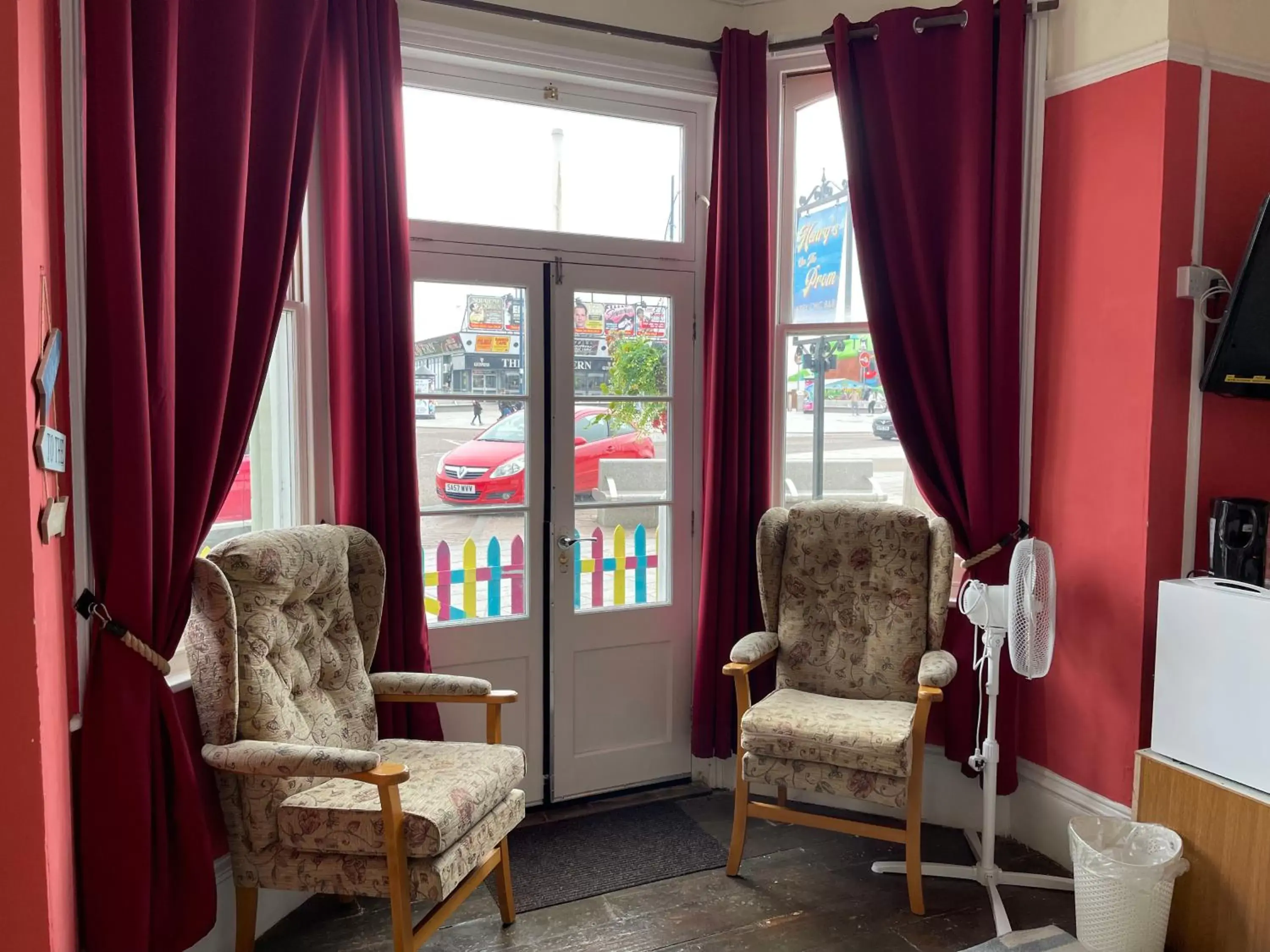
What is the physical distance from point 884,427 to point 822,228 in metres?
0.75

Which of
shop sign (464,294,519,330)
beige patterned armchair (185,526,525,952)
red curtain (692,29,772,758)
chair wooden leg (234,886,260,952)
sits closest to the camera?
beige patterned armchair (185,526,525,952)

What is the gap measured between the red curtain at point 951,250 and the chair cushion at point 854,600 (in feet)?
0.61

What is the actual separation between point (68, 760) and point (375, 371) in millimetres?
1269

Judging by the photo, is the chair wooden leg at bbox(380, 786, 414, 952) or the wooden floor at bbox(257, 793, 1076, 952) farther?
the wooden floor at bbox(257, 793, 1076, 952)

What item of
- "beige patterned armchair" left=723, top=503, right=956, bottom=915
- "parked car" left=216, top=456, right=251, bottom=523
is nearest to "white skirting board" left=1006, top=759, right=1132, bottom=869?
"beige patterned armchair" left=723, top=503, right=956, bottom=915

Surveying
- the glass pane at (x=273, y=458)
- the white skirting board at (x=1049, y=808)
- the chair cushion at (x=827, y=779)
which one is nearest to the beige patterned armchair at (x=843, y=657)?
the chair cushion at (x=827, y=779)

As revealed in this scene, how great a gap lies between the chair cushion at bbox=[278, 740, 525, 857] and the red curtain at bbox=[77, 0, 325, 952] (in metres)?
0.24

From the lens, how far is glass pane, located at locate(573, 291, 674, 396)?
3.15 meters

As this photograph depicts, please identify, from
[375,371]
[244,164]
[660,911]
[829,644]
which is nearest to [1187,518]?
[829,644]

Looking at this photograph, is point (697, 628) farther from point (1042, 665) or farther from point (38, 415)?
point (38, 415)

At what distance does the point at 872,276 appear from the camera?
3041mm

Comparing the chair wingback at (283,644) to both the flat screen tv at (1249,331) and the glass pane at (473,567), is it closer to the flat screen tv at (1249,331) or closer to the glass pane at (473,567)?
the glass pane at (473,567)

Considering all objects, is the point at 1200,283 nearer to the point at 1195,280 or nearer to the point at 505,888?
the point at 1195,280

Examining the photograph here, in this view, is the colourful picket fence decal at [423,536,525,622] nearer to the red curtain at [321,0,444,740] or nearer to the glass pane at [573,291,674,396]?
the red curtain at [321,0,444,740]
